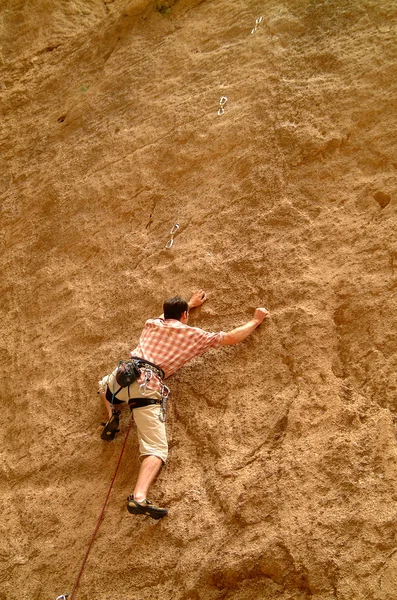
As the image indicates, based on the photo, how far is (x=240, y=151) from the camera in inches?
A: 165

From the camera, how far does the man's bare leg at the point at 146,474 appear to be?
292cm

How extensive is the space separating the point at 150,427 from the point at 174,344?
1.58 feet

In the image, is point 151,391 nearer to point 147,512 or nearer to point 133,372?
point 133,372

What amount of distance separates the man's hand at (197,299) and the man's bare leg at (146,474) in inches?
40.5

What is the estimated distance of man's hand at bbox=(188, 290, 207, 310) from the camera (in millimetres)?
3643

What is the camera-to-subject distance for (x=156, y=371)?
3.21m

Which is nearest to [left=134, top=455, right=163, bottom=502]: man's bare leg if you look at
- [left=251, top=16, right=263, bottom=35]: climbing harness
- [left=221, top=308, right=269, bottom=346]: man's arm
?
[left=221, top=308, right=269, bottom=346]: man's arm

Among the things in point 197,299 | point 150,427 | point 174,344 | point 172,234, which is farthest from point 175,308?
point 172,234

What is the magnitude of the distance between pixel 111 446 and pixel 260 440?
2.98ft

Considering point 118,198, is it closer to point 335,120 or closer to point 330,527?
point 335,120

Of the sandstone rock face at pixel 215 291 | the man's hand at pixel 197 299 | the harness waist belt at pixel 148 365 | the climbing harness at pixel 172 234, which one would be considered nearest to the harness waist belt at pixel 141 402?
the harness waist belt at pixel 148 365

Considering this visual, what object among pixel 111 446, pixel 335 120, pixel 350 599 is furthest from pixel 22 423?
pixel 335 120

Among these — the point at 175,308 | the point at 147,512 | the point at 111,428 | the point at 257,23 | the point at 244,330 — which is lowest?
the point at 147,512

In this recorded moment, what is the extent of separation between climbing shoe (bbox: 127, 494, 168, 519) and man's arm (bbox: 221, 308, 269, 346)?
966mm
